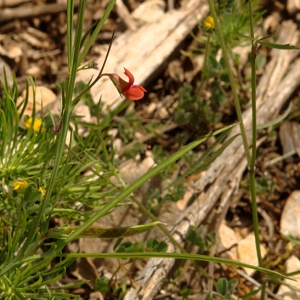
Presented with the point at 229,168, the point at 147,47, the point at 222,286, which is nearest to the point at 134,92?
the point at 222,286

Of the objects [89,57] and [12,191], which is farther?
[89,57]

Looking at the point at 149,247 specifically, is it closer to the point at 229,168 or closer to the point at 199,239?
the point at 199,239

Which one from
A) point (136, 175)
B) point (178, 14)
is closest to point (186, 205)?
point (136, 175)

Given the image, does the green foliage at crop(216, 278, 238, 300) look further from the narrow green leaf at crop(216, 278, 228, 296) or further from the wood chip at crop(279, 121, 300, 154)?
the wood chip at crop(279, 121, 300, 154)

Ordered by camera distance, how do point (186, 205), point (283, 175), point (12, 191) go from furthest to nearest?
point (283, 175) < point (186, 205) < point (12, 191)

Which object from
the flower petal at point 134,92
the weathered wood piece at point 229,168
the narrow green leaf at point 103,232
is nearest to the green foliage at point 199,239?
the weathered wood piece at point 229,168

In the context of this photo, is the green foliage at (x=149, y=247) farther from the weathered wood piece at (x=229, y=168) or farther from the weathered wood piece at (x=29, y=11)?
the weathered wood piece at (x=29, y=11)

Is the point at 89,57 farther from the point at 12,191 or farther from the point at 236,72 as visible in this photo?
the point at 12,191
